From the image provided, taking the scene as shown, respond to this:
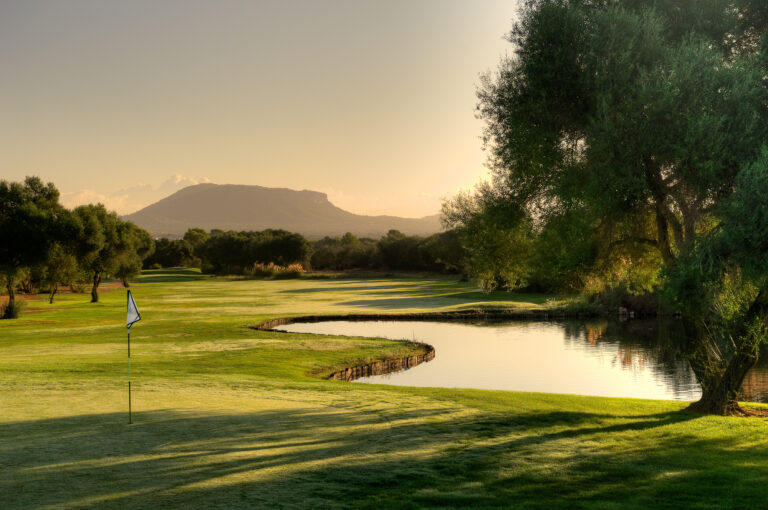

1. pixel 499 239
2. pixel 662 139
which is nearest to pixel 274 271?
pixel 499 239

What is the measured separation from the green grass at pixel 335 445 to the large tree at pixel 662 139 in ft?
10.5

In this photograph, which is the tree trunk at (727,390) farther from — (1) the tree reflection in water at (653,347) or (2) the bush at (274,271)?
(2) the bush at (274,271)

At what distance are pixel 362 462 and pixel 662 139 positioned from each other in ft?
35.1

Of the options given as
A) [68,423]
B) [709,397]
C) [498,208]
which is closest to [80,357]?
[68,423]

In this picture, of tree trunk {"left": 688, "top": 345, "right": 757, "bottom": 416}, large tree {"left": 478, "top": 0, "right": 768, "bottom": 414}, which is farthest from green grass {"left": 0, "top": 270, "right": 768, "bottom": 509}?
large tree {"left": 478, "top": 0, "right": 768, "bottom": 414}

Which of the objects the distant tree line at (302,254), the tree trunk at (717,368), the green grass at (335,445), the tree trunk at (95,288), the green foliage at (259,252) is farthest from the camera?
the green foliage at (259,252)

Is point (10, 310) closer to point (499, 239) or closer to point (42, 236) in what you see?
point (42, 236)

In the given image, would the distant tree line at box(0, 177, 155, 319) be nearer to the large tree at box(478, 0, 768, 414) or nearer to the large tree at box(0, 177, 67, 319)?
the large tree at box(0, 177, 67, 319)

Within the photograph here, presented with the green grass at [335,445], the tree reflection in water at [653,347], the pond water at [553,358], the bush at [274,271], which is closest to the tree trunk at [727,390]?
the green grass at [335,445]

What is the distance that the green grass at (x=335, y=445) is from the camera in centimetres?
1041

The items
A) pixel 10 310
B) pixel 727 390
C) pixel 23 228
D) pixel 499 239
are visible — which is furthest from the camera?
pixel 23 228

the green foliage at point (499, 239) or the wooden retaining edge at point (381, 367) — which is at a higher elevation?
the green foliage at point (499, 239)

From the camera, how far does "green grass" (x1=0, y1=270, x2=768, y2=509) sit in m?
10.4

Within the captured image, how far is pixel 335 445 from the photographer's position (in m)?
13.4
